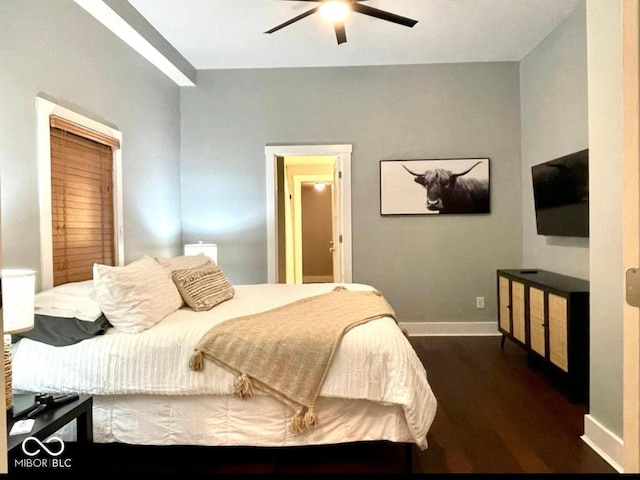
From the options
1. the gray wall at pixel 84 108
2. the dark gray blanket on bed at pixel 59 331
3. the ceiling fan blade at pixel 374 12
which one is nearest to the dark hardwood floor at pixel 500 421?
the dark gray blanket on bed at pixel 59 331

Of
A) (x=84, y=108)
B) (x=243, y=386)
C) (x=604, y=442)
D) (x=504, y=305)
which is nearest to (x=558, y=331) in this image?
(x=604, y=442)

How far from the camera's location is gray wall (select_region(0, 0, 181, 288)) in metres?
2.28

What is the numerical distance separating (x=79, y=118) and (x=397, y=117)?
3072 mm

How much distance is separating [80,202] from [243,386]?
5.84 ft

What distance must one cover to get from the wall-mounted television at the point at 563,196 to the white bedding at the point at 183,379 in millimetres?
2031

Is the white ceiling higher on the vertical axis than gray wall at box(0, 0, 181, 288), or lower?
higher

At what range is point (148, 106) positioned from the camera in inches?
158

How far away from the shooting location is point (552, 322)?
3.14 metres

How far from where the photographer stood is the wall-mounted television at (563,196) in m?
3.26

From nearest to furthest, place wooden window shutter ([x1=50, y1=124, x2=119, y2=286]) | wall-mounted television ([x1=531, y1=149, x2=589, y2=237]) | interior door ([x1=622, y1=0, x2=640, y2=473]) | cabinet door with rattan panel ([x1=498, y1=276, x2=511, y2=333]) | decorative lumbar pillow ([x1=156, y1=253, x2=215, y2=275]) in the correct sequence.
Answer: interior door ([x1=622, y1=0, x2=640, y2=473]), wooden window shutter ([x1=50, y1=124, x2=119, y2=286]), decorative lumbar pillow ([x1=156, y1=253, x2=215, y2=275]), wall-mounted television ([x1=531, y1=149, x2=589, y2=237]), cabinet door with rattan panel ([x1=498, y1=276, x2=511, y2=333])

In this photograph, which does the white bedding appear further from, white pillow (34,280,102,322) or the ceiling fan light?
→ the ceiling fan light

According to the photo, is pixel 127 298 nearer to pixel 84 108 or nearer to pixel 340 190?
pixel 84 108
